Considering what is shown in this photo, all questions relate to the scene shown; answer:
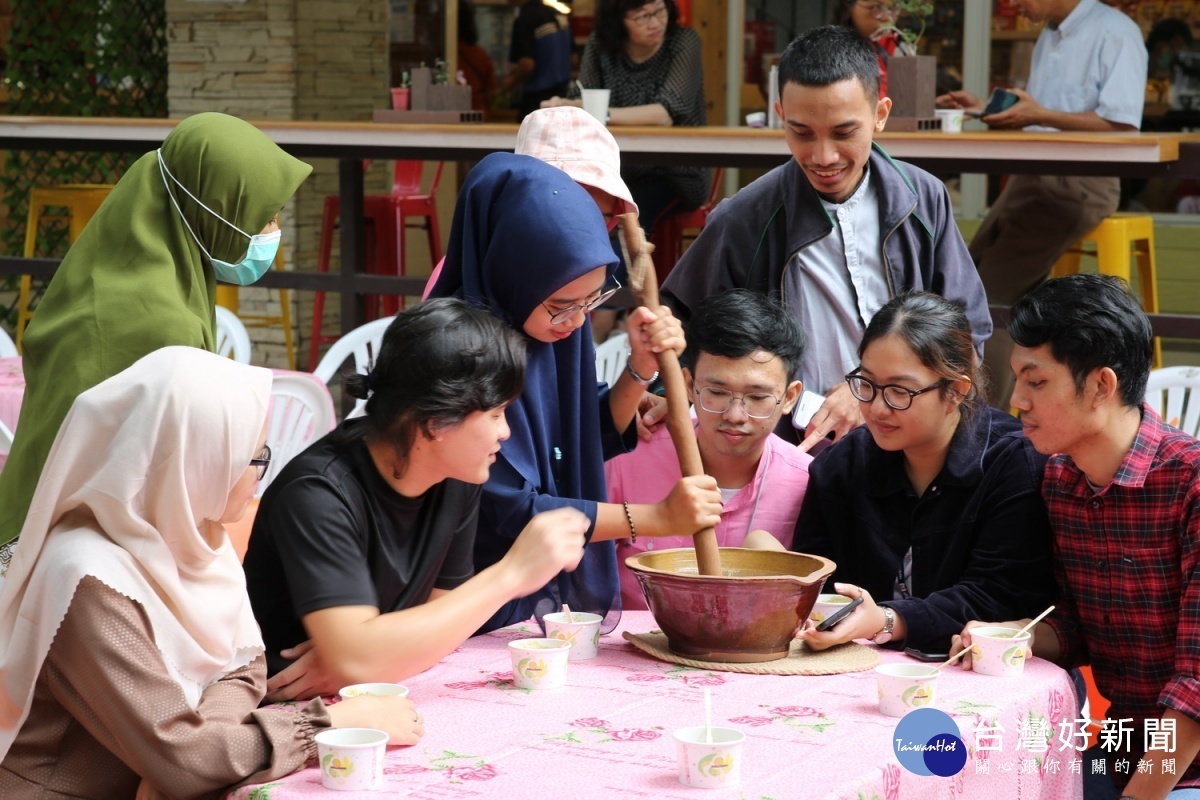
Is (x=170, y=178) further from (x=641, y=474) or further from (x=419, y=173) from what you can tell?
(x=419, y=173)

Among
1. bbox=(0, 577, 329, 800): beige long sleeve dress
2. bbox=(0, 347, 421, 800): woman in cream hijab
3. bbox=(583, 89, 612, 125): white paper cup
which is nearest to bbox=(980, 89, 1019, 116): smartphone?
bbox=(583, 89, 612, 125): white paper cup

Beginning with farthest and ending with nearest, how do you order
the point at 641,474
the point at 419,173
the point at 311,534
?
the point at 419,173
the point at 641,474
the point at 311,534

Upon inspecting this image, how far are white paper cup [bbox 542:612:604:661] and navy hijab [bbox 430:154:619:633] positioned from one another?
200 millimetres

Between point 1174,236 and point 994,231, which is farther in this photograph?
point 1174,236

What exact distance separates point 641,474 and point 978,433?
0.76 m

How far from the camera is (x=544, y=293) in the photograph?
219 cm

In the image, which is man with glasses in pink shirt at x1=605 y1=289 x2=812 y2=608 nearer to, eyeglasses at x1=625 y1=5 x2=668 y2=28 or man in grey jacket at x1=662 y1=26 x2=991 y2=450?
man in grey jacket at x1=662 y1=26 x2=991 y2=450

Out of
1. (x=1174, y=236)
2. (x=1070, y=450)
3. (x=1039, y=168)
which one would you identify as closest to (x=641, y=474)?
(x=1070, y=450)

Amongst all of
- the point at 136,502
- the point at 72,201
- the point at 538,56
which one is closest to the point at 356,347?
the point at 136,502

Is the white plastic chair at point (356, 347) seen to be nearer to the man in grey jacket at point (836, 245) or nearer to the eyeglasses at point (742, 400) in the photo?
the man in grey jacket at point (836, 245)

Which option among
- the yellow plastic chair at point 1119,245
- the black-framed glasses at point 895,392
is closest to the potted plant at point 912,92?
the yellow plastic chair at point 1119,245

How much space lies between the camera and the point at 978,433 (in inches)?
94.9

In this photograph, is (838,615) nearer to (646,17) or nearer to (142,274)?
(142,274)

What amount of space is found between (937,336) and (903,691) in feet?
2.57
